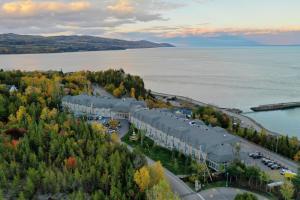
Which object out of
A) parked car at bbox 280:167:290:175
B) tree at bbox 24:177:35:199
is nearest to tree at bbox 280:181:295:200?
parked car at bbox 280:167:290:175

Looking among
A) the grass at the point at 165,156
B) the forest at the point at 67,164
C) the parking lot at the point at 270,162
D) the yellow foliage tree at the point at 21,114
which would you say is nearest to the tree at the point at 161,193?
the forest at the point at 67,164

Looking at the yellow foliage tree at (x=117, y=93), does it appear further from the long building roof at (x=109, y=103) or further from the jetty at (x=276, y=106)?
the jetty at (x=276, y=106)

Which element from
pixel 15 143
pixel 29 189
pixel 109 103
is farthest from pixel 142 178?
pixel 109 103

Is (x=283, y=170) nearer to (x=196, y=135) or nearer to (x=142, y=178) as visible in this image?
(x=196, y=135)

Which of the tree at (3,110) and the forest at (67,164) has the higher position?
the tree at (3,110)

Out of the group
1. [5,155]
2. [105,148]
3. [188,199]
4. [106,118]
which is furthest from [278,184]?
[106,118]

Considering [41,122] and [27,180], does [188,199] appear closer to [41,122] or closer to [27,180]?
[27,180]

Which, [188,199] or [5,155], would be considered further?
[5,155]
